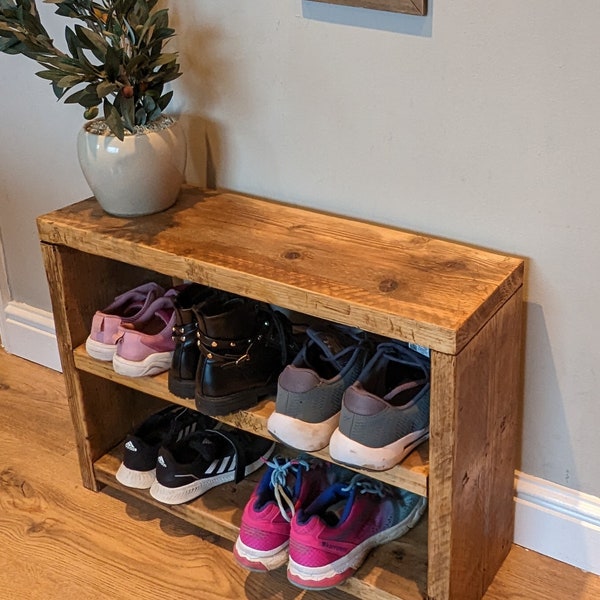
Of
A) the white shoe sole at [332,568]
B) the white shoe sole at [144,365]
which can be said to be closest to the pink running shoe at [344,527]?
the white shoe sole at [332,568]

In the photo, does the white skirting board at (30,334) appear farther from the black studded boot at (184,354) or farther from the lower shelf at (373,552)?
the black studded boot at (184,354)

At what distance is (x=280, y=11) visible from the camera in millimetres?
1366

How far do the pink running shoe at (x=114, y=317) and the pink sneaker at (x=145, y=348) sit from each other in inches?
0.7

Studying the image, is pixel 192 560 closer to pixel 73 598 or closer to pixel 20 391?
pixel 73 598

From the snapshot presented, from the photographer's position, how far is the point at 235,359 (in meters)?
1.35

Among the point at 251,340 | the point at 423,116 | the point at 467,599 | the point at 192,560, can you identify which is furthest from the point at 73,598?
the point at 423,116

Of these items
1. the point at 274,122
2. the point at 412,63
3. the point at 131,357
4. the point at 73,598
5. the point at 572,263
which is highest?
the point at 412,63

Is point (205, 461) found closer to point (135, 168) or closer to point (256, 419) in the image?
point (256, 419)

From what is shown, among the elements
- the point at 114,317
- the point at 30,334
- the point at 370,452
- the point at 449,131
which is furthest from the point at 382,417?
the point at 30,334

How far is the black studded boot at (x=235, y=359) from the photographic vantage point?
1.35 metres

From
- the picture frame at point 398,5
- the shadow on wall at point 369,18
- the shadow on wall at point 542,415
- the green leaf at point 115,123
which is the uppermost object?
the picture frame at point 398,5

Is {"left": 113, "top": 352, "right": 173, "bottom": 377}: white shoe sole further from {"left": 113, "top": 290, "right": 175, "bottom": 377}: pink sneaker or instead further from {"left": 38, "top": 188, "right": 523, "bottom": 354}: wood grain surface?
{"left": 38, "top": 188, "right": 523, "bottom": 354}: wood grain surface

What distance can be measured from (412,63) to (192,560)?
2.96 ft

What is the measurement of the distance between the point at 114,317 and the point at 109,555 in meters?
0.42
